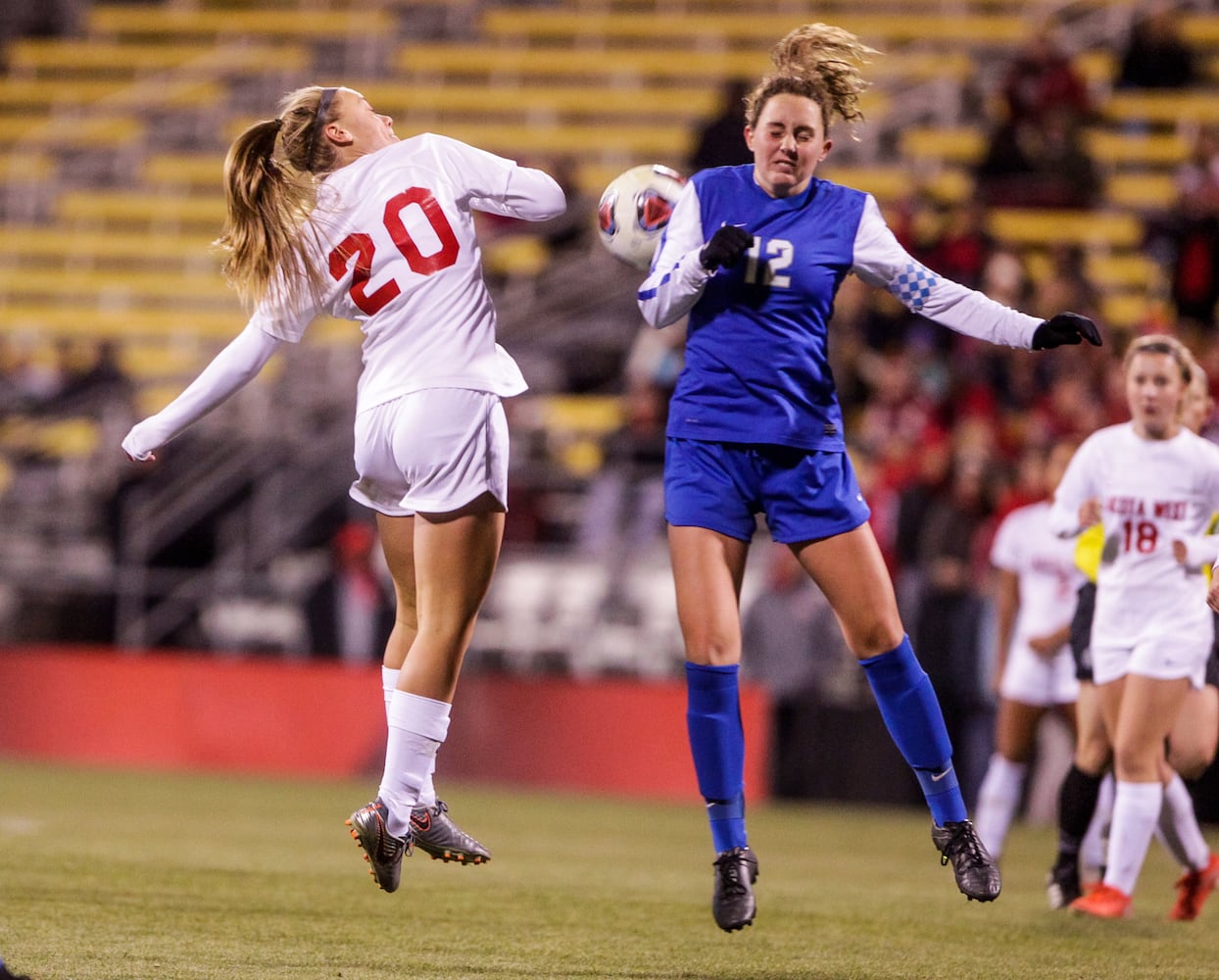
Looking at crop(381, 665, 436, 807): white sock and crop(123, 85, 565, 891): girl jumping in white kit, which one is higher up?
crop(123, 85, 565, 891): girl jumping in white kit

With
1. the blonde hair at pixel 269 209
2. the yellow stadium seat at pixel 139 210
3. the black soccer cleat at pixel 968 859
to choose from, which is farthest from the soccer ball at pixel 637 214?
the yellow stadium seat at pixel 139 210

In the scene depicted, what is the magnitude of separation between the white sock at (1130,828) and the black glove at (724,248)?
2824 millimetres

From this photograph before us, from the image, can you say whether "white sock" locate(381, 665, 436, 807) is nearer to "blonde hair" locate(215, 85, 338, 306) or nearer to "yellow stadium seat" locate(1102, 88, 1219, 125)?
"blonde hair" locate(215, 85, 338, 306)

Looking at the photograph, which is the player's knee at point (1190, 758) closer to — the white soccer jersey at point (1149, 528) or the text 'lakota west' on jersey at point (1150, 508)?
the white soccer jersey at point (1149, 528)

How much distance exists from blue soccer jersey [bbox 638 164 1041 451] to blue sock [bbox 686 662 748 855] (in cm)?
72

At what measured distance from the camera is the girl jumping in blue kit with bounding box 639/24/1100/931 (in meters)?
5.60

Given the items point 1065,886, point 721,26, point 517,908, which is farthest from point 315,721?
point 721,26

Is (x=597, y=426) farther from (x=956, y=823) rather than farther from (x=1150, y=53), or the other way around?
(x=956, y=823)

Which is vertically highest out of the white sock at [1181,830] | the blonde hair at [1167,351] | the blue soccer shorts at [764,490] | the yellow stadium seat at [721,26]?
the yellow stadium seat at [721,26]

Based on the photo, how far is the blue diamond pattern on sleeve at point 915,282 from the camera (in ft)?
18.6

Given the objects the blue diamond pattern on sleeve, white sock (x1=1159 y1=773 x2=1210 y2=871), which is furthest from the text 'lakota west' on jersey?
the blue diamond pattern on sleeve

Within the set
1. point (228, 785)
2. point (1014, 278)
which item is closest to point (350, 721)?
point (228, 785)

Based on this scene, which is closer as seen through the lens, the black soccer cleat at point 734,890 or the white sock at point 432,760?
the black soccer cleat at point 734,890

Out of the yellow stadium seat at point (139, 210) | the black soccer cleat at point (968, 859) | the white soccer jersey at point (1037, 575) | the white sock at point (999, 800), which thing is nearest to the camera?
the black soccer cleat at point (968, 859)
